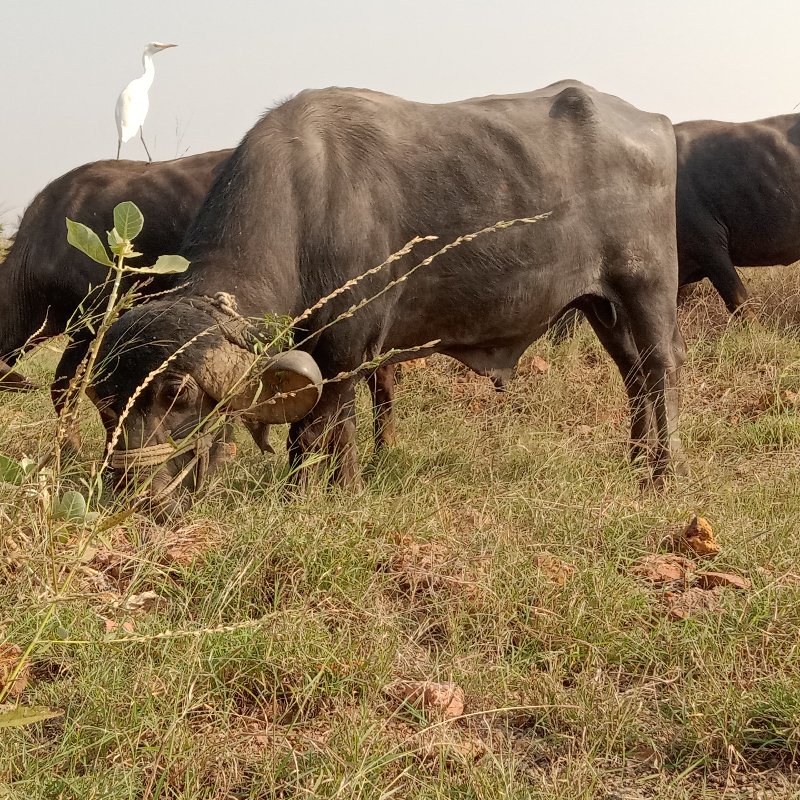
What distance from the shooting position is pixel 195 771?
7.47ft

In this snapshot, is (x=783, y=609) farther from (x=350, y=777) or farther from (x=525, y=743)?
(x=350, y=777)

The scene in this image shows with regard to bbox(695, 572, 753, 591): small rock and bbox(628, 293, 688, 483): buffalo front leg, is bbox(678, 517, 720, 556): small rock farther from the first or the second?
bbox(628, 293, 688, 483): buffalo front leg

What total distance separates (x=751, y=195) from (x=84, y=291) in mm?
6187

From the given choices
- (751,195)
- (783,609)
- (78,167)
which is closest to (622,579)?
(783,609)

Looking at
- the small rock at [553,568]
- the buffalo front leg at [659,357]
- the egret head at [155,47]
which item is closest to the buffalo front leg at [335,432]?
the small rock at [553,568]

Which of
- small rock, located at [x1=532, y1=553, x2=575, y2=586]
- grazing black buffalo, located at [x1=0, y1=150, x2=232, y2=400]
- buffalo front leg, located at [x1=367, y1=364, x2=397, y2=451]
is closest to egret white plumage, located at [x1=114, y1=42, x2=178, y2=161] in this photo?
grazing black buffalo, located at [x1=0, y1=150, x2=232, y2=400]

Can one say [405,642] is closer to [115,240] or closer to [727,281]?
[115,240]

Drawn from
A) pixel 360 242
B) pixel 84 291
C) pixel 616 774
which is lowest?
pixel 616 774

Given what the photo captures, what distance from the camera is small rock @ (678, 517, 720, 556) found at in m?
3.55

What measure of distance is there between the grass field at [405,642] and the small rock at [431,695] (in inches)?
0.9

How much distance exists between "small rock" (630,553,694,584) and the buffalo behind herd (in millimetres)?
1092

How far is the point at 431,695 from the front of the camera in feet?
8.66

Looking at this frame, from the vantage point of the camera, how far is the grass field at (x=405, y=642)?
7.62 feet

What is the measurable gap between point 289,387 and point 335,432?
64 cm
